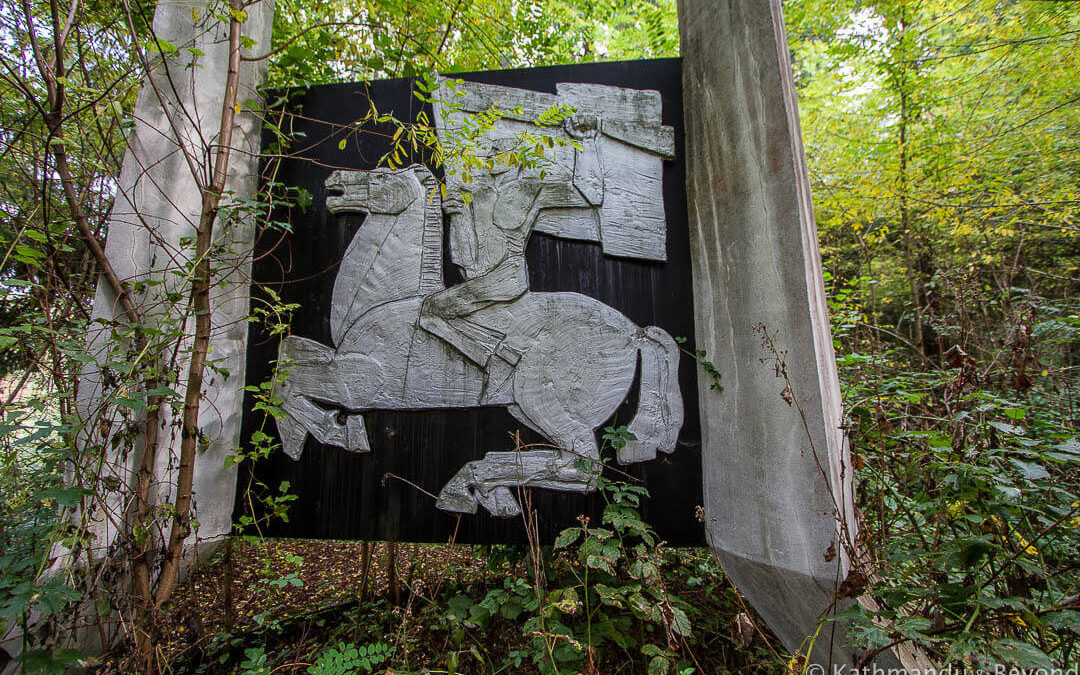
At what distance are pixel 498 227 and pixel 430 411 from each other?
3.51ft

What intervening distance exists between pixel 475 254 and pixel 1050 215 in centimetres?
534

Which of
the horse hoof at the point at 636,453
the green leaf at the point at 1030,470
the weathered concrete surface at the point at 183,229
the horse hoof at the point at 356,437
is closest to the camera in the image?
the green leaf at the point at 1030,470

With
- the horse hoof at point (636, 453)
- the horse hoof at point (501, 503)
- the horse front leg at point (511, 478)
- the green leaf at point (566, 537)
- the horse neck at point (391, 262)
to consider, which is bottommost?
the green leaf at point (566, 537)

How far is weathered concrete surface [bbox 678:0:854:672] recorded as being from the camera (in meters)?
1.68

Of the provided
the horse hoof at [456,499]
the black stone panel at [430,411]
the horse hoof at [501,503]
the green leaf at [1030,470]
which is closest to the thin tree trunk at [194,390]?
the black stone panel at [430,411]

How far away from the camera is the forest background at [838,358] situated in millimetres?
1564

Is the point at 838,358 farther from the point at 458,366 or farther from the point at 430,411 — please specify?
the point at 430,411

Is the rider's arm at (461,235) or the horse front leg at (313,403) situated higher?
the rider's arm at (461,235)

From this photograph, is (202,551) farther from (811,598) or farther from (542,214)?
(811,598)

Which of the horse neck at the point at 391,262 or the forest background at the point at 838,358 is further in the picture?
the horse neck at the point at 391,262

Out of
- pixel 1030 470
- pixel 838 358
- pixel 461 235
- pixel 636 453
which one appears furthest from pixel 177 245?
pixel 838 358

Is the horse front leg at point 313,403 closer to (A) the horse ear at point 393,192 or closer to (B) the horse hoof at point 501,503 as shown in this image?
(B) the horse hoof at point 501,503

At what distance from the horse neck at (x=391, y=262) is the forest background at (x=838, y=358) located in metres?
0.48

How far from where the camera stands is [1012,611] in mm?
1481
